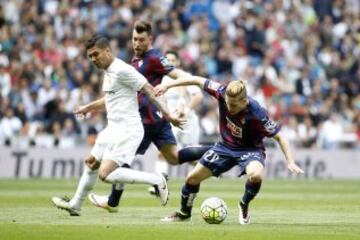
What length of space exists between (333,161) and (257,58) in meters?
5.12

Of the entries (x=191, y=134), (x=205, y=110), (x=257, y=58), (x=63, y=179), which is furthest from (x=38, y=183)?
(x=257, y=58)

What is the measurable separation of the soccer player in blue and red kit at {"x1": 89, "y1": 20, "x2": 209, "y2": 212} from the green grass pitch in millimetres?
331

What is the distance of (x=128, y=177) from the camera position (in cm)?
1255

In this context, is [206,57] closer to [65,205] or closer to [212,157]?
[65,205]

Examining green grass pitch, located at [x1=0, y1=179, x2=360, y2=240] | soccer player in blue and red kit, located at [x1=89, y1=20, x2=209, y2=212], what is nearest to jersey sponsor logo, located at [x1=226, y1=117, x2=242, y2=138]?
green grass pitch, located at [x1=0, y1=179, x2=360, y2=240]

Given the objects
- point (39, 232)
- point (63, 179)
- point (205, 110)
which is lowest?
point (39, 232)

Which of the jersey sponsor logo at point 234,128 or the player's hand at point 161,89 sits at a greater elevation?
the player's hand at point 161,89

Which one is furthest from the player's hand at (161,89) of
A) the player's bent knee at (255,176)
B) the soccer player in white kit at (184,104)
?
the soccer player in white kit at (184,104)

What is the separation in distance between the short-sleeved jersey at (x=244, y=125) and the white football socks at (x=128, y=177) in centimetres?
101

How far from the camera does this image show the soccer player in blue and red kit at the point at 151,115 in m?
13.6

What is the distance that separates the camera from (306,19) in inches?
1266

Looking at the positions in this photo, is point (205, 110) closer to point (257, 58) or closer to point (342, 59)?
point (257, 58)

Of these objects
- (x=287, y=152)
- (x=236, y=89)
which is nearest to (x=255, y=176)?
(x=287, y=152)

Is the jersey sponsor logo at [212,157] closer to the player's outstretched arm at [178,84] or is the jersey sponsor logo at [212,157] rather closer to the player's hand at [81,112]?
the player's outstretched arm at [178,84]
